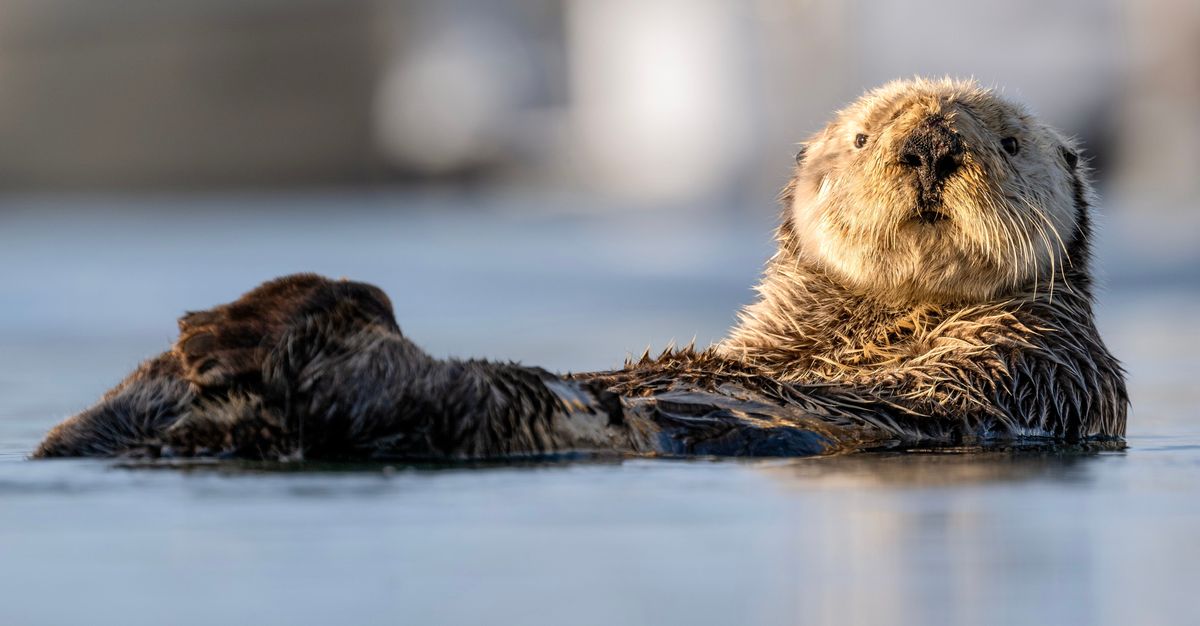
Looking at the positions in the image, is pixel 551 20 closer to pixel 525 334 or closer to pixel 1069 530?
pixel 525 334

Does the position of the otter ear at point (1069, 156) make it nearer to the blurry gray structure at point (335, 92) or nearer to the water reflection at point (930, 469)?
the water reflection at point (930, 469)

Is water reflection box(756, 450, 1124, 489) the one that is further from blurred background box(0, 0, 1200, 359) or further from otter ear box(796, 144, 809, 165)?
blurred background box(0, 0, 1200, 359)

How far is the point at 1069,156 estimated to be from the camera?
5695mm

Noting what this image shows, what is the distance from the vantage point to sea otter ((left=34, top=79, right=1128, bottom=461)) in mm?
4027

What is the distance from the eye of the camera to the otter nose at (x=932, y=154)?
4941 mm

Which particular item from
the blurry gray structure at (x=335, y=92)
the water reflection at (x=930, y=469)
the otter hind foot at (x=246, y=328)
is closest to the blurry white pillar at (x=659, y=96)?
the blurry gray structure at (x=335, y=92)

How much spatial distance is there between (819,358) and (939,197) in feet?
2.19

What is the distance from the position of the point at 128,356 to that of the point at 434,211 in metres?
14.9

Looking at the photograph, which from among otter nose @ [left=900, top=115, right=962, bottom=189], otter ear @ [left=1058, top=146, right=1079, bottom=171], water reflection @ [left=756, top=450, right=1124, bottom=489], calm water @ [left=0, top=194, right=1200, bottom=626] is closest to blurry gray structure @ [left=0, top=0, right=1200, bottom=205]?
otter ear @ [left=1058, top=146, right=1079, bottom=171]

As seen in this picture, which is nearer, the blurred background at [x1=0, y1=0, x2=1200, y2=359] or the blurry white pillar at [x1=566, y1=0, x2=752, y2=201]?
the blurred background at [x1=0, y1=0, x2=1200, y2=359]

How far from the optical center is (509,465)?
4.20m

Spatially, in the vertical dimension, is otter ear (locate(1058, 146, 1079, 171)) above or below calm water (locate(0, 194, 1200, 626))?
above

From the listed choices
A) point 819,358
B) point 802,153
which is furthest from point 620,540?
point 802,153

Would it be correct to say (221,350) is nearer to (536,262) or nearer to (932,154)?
(932,154)
